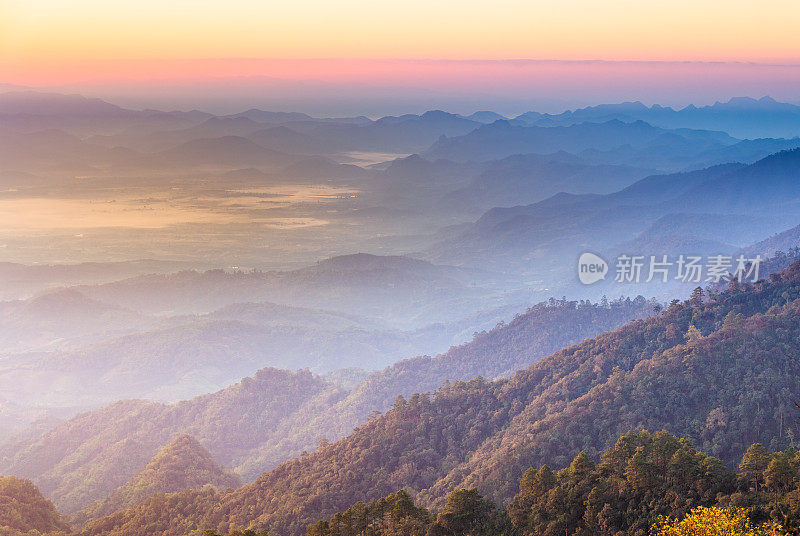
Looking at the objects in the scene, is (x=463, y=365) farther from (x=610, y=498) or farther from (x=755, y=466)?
(x=755, y=466)

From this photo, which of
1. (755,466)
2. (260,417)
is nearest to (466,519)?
(755,466)

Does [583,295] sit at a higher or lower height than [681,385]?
lower

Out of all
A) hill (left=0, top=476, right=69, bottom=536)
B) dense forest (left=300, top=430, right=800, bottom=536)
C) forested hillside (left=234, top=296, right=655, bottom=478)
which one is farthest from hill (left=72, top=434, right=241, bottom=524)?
dense forest (left=300, top=430, right=800, bottom=536)

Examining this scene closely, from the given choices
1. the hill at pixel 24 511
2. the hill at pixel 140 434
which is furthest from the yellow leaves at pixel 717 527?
the hill at pixel 140 434

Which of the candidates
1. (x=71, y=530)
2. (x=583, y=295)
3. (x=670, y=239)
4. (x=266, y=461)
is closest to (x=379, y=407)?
(x=266, y=461)

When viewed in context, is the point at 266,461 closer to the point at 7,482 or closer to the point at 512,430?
the point at 7,482

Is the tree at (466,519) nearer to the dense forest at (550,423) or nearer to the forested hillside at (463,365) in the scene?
the dense forest at (550,423)

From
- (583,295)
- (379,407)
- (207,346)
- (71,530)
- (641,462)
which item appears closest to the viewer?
(641,462)

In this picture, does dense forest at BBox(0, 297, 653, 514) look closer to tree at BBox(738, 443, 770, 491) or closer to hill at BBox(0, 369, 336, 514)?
hill at BBox(0, 369, 336, 514)
